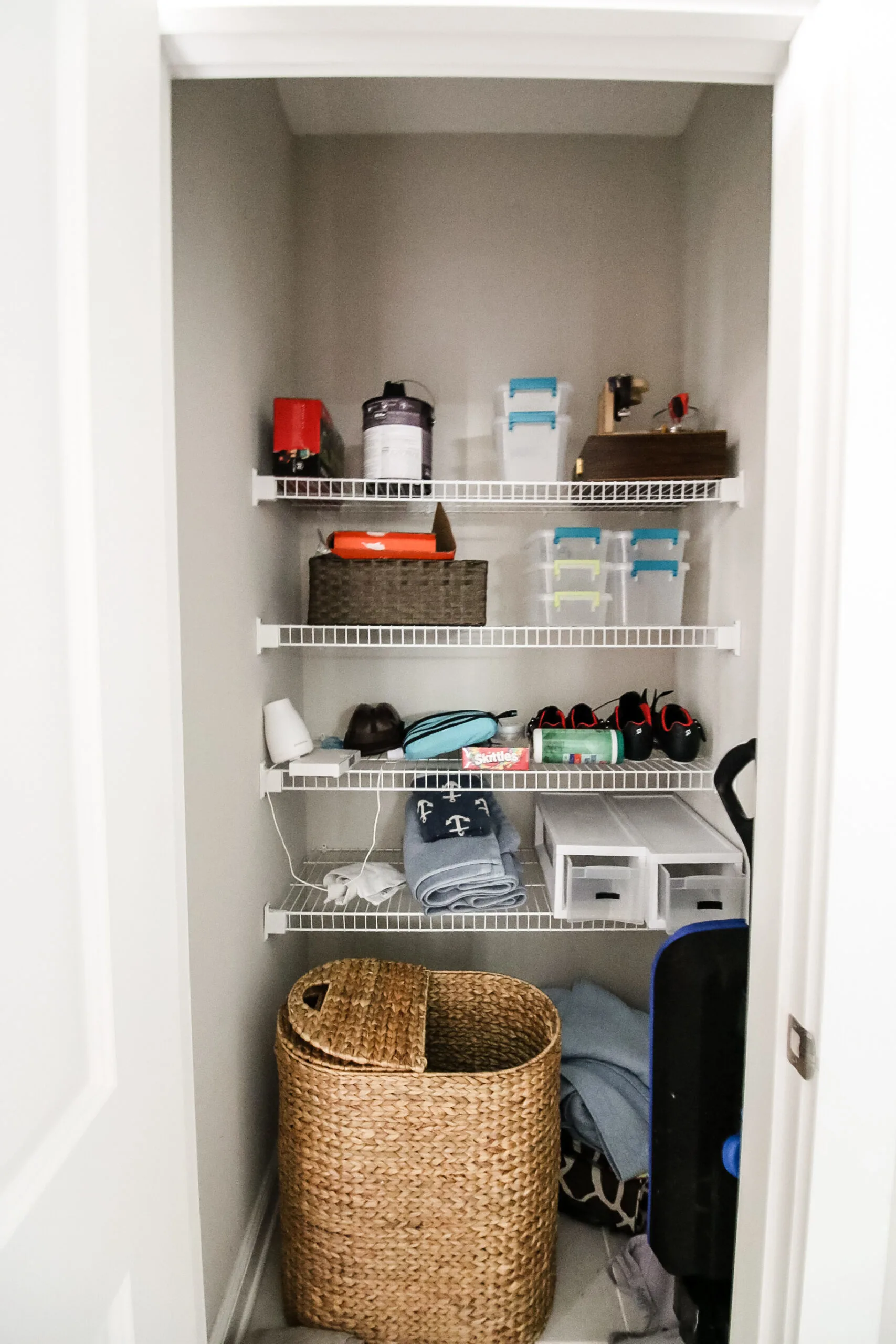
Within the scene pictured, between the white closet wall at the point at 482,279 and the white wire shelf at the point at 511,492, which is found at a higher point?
the white closet wall at the point at 482,279

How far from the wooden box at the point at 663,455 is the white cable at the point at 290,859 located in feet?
3.28

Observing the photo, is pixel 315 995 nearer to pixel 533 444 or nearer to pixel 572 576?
pixel 572 576

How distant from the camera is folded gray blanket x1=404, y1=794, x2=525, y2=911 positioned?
4.42 feet

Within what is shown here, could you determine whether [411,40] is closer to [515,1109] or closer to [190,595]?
[190,595]

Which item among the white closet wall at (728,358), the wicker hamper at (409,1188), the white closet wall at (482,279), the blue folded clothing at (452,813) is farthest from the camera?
the white closet wall at (482,279)

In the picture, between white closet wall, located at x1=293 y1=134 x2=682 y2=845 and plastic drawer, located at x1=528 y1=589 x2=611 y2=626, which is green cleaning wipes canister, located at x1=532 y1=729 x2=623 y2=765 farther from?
white closet wall, located at x1=293 y1=134 x2=682 y2=845

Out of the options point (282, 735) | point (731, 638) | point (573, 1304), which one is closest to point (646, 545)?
point (731, 638)

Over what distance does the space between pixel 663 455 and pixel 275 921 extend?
126cm

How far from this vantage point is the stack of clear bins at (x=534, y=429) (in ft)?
4.57

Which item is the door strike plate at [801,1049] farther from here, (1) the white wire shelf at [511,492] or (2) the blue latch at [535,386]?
(2) the blue latch at [535,386]

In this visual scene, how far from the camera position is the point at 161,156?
0.62m

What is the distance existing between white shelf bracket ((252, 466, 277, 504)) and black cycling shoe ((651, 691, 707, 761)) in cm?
97

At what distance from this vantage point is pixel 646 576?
1451mm

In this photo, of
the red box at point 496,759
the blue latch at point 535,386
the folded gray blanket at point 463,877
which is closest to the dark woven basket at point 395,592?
the red box at point 496,759
